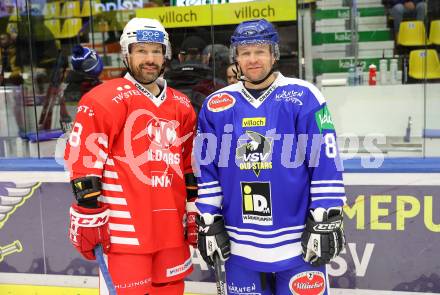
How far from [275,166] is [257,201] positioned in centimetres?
14

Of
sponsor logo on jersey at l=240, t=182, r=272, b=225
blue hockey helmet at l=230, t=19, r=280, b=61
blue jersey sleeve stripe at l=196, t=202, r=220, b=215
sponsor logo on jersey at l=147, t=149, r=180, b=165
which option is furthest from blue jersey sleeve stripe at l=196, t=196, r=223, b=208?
blue hockey helmet at l=230, t=19, r=280, b=61

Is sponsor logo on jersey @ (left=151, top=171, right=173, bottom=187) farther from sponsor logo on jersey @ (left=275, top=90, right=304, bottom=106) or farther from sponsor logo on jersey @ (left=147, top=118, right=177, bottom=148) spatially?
sponsor logo on jersey @ (left=275, top=90, right=304, bottom=106)

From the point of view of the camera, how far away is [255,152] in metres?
1.94

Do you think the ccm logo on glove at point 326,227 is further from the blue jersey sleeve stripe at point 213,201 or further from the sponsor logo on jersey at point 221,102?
the sponsor logo on jersey at point 221,102

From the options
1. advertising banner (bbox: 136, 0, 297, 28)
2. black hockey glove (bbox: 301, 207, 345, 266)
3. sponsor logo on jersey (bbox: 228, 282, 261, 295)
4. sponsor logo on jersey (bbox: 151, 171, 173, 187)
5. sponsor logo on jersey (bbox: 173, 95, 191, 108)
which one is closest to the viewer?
black hockey glove (bbox: 301, 207, 345, 266)

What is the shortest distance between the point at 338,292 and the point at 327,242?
989 millimetres

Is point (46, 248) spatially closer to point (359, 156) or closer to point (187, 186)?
point (187, 186)

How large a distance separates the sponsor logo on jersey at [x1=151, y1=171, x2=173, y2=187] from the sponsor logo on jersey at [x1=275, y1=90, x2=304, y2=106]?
538 mm

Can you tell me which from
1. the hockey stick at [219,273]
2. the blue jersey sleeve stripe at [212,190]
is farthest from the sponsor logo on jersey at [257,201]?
the hockey stick at [219,273]

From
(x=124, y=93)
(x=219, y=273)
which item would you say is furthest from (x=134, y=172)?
(x=219, y=273)

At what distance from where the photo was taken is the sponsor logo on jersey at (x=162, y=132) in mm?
2107

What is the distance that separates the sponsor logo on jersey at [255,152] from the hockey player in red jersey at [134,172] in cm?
33

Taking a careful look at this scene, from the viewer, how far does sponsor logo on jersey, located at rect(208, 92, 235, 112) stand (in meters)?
2.00

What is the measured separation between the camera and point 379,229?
2646mm
